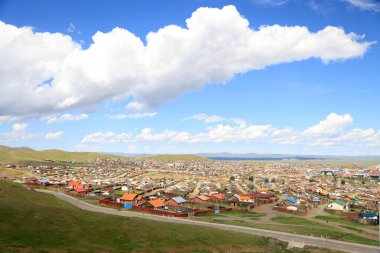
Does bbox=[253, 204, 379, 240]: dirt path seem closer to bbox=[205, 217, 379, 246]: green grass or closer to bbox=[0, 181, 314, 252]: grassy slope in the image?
bbox=[205, 217, 379, 246]: green grass

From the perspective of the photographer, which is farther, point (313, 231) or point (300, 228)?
point (300, 228)

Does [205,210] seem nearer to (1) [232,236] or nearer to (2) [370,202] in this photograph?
(1) [232,236]

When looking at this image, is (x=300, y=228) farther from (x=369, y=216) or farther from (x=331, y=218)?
(x=369, y=216)

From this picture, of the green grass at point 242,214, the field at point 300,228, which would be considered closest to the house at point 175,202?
the green grass at point 242,214

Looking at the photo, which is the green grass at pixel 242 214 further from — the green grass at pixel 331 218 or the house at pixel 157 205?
the green grass at pixel 331 218

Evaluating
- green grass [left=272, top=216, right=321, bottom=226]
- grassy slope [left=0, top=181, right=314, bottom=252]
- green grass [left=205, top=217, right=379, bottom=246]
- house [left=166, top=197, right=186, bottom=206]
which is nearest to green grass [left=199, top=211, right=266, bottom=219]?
green grass [left=272, top=216, right=321, bottom=226]

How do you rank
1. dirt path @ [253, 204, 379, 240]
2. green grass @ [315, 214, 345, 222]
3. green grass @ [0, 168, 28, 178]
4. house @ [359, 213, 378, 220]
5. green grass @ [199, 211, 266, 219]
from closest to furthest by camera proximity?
1. dirt path @ [253, 204, 379, 240]
2. house @ [359, 213, 378, 220]
3. green grass @ [199, 211, 266, 219]
4. green grass @ [315, 214, 345, 222]
5. green grass @ [0, 168, 28, 178]

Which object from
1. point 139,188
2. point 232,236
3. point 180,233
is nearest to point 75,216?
point 180,233

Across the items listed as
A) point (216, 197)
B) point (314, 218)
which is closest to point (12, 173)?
point (216, 197)
